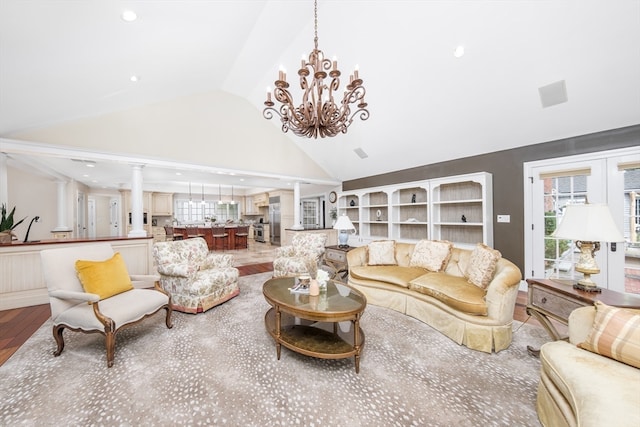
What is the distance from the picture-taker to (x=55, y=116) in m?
3.35

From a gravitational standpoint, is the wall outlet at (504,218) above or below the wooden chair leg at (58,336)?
above

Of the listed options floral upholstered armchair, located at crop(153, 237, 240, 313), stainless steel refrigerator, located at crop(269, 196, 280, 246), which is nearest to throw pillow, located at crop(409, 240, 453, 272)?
floral upholstered armchair, located at crop(153, 237, 240, 313)

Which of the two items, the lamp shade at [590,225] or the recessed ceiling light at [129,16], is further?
the recessed ceiling light at [129,16]

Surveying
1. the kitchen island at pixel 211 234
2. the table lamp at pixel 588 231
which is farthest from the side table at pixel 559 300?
the kitchen island at pixel 211 234

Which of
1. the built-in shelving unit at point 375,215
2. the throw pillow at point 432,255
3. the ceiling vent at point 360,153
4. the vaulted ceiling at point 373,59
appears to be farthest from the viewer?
the built-in shelving unit at point 375,215

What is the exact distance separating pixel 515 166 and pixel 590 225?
8.27 ft

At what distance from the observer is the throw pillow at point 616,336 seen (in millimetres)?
1195

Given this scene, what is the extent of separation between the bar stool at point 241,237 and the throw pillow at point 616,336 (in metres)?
8.47

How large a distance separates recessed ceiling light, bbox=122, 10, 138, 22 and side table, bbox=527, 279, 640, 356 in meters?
4.14

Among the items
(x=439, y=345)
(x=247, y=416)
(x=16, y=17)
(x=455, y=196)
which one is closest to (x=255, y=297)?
(x=247, y=416)

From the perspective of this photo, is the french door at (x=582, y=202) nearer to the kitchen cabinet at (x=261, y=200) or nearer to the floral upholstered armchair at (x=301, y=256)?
the floral upholstered armchair at (x=301, y=256)

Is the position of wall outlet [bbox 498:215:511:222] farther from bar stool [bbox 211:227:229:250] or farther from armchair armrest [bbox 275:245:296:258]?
bar stool [bbox 211:227:229:250]

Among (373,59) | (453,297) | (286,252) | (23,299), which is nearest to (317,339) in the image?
(453,297)

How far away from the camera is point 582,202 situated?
128 inches
